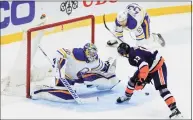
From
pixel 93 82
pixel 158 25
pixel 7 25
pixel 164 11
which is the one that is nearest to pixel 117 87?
pixel 93 82

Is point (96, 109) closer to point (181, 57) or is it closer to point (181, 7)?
Answer: point (181, 57)

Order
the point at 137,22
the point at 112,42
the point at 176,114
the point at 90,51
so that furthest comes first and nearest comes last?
the point at 112,42 → the point at 137,22 → the point at 90,51 → the point at 176,114

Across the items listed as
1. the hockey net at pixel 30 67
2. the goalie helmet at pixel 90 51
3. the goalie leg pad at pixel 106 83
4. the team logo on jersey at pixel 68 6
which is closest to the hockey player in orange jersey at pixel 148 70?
the goalie helmet at pixel 90 51

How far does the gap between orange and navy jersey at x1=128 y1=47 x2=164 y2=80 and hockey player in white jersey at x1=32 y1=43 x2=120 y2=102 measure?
1.15ft

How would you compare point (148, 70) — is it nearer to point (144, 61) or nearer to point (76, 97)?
point (144, 61)

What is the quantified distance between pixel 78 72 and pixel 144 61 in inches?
26.6

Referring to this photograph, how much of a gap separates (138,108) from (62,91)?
0.57 m

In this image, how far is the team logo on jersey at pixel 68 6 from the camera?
6123mm

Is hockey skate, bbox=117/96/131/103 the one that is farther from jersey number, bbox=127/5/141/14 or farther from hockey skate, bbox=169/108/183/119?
jersey number, bbox=127/5/141/14

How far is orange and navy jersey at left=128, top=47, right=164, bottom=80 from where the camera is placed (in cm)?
379

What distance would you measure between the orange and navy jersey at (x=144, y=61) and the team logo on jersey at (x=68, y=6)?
7.77 feet

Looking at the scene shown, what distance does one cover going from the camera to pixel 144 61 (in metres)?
3.82

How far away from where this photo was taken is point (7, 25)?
542 centimetres

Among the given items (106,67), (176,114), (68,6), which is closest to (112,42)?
(68,6)
